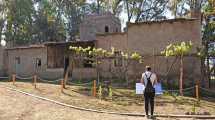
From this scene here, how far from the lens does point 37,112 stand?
1794cm

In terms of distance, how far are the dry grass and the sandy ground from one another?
3.98 feet

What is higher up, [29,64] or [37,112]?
[29,64]

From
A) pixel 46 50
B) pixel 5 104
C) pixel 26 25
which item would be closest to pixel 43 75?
pixel 46 50

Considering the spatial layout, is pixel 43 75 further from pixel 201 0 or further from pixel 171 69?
pixel 201 0

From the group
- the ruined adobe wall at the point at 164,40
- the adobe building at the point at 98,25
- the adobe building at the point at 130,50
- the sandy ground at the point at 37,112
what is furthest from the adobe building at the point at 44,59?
the sandy ground at the point at 37,112

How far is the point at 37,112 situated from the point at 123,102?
4812 mm

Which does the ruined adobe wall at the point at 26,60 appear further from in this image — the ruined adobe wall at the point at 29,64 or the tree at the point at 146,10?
the tree at the point at 146,10

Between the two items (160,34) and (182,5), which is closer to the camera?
(160,34)

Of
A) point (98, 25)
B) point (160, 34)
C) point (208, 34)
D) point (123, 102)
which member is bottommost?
point (123, 102)

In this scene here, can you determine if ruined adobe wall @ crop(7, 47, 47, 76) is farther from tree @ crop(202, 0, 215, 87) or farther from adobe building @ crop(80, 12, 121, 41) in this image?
tree @ crop(202, 0, 215, 87)

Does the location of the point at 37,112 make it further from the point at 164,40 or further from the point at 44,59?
the point at 44,59

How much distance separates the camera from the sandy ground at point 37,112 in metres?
16.5

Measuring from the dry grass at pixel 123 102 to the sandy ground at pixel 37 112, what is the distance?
1.21 metres

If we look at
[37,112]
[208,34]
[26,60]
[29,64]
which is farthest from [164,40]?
[26,60]
